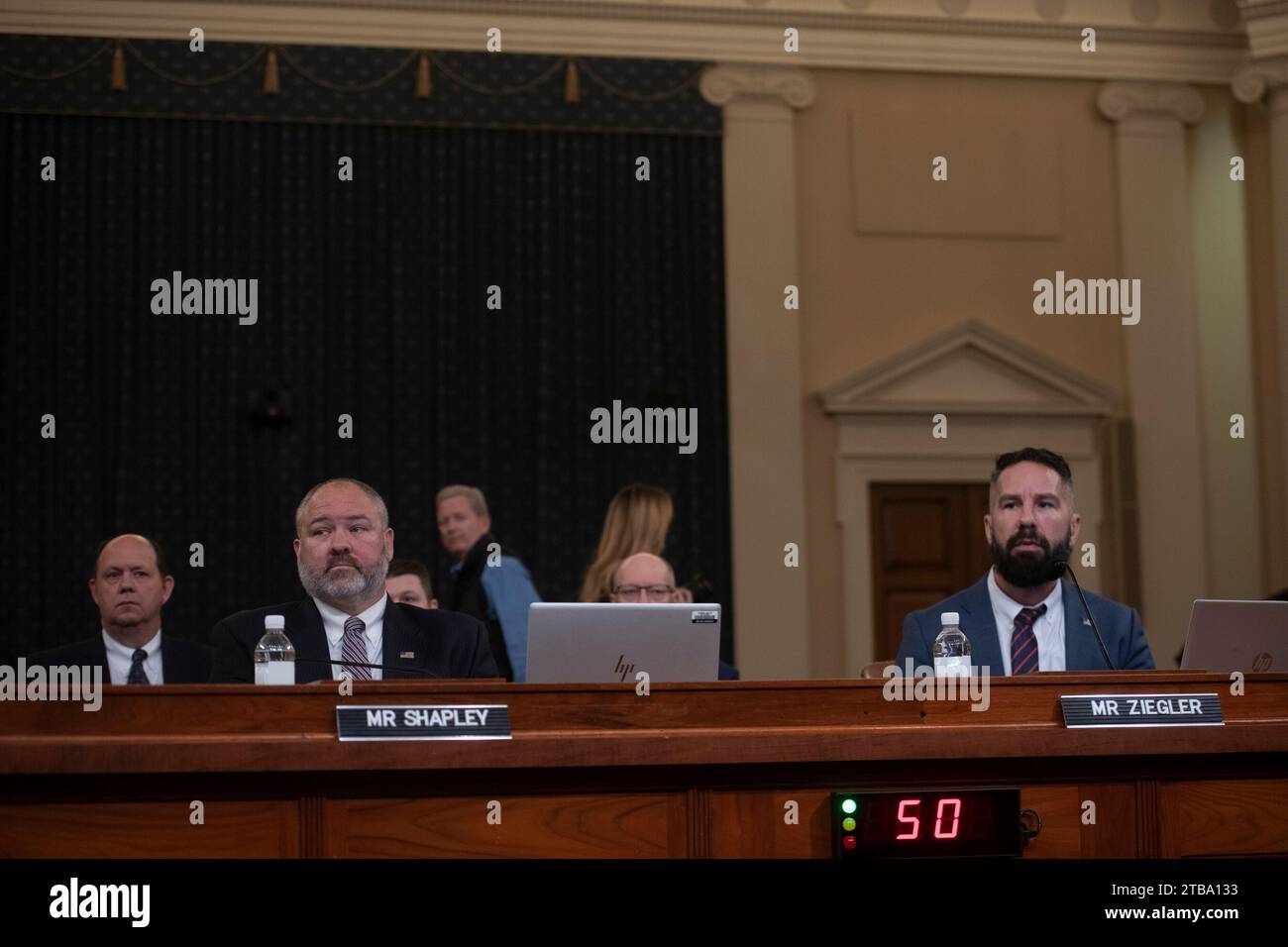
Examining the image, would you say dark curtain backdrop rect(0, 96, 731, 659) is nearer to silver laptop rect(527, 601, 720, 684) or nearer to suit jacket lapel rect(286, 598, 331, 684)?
suit jacket lapel rect(286, 598, 331, 684)

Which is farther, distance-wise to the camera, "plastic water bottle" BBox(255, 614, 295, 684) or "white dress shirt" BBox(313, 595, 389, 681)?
"white dress shirt" BBox(313, 595, 389, 681)

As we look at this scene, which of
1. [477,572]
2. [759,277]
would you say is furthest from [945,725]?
[759,277]

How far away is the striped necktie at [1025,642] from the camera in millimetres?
3613

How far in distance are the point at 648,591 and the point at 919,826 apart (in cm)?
192

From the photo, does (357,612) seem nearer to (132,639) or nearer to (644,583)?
(644,583)

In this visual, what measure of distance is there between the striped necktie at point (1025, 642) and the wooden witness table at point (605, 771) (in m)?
0.75

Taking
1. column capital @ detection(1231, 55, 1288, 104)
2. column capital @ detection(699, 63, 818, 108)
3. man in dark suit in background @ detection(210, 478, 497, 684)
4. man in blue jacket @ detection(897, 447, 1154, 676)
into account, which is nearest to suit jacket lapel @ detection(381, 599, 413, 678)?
man in dark suit in background @ detection(210, 478, 497, 684)

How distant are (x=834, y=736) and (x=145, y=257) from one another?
6607 millimetres

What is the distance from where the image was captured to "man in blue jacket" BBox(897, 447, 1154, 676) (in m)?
3.58

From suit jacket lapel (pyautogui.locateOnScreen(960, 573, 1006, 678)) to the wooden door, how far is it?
5159 millimetres

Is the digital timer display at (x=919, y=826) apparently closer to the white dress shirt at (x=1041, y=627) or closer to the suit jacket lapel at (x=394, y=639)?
the white dress shirt at (x=1041, y=627)
